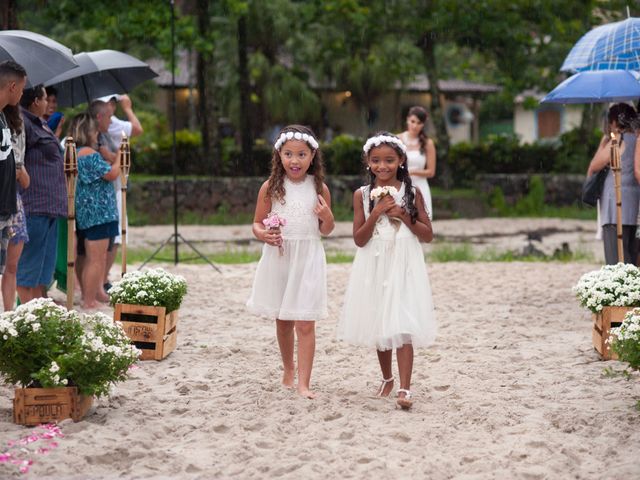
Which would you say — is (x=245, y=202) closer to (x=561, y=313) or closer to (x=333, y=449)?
(x=561, y=313)

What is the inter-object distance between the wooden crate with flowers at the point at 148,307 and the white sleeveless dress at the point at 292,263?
4.33ft

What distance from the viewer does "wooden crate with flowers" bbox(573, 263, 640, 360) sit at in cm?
690

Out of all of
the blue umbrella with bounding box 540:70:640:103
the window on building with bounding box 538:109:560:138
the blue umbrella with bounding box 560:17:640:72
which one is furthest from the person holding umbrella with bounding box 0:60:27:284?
the window on building with bounding box 538:109:560:138

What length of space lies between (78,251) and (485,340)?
151 inches

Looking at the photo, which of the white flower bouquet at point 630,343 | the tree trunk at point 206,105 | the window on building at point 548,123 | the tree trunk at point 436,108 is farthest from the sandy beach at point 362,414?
the window on building at point 548,123

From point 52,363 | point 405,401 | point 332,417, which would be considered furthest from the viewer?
point 405,401

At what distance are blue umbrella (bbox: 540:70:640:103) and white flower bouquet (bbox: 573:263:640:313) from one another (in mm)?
2112

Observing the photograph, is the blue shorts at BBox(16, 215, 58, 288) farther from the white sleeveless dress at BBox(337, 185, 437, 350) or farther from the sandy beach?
the white sleeveless dress at BBox(337, 185, 437, 350)

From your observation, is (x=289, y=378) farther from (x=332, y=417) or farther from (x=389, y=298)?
(x=389, y=298)

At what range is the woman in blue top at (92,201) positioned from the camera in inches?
343

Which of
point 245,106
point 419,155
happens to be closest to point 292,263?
point 419,155

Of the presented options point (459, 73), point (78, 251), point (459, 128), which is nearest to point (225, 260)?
point (78, 251)

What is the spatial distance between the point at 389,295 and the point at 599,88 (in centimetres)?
406

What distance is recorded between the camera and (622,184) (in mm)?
8594
